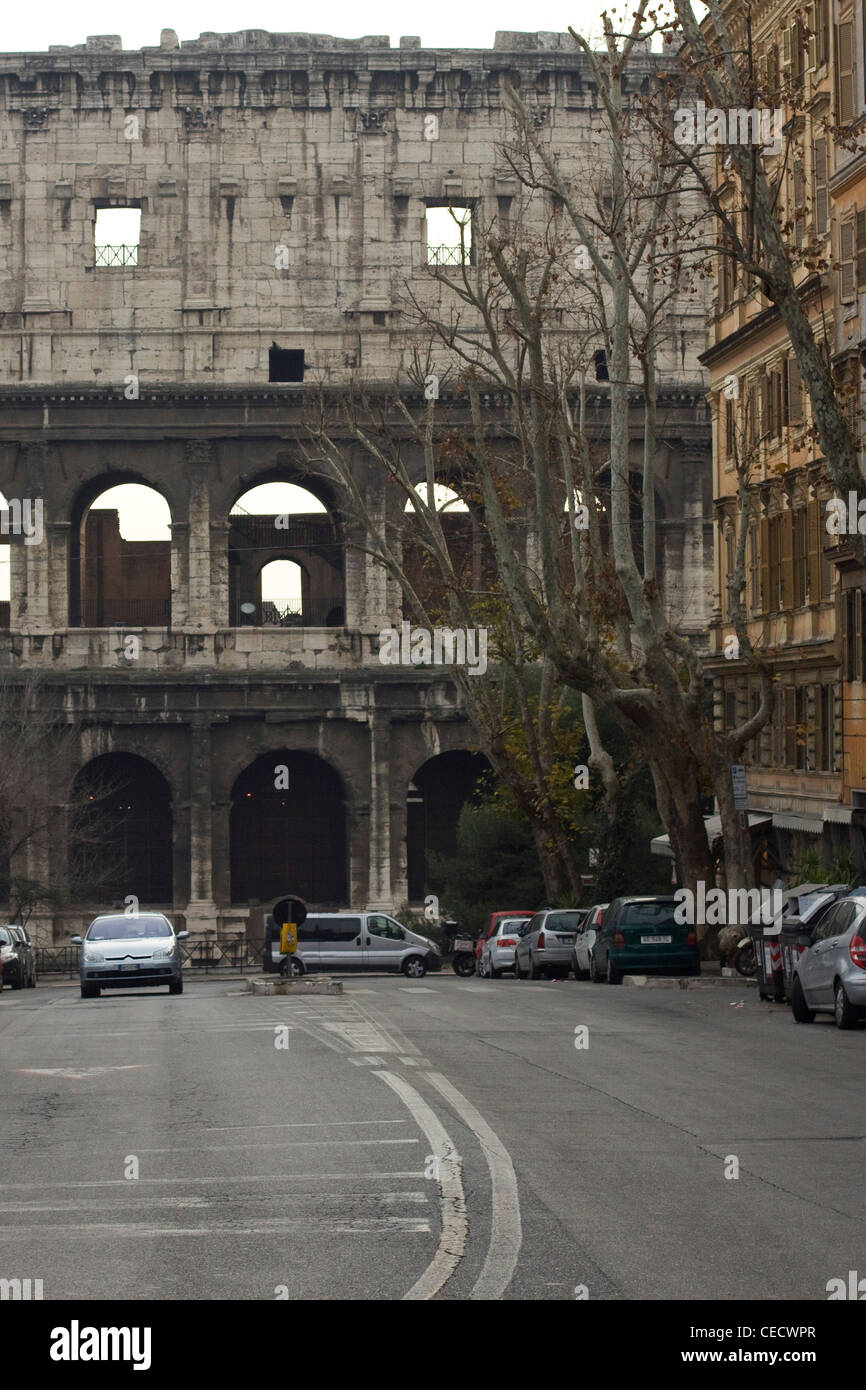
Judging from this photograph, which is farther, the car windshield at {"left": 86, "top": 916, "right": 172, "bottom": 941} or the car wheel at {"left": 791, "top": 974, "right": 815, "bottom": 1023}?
the car windshield at {"left": 86, "top": 916, "right": 172, "bottom": 941}

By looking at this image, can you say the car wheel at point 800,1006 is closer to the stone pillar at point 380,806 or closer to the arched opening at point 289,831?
the stone pillar at point 380,806

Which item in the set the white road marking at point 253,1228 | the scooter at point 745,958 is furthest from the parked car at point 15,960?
the white road marking at point 253,1228

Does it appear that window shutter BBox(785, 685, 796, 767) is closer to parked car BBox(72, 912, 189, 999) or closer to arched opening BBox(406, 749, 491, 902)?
parked car BBox(72, 912, 189, 999)

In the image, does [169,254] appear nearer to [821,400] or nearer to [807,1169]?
[821,400]

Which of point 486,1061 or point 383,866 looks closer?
point 486,1061

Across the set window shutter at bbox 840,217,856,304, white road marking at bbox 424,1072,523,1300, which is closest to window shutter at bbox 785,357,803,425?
window shutter at bbox 840,217,856,304

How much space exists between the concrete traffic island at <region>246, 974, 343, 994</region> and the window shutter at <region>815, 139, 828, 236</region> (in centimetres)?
1648

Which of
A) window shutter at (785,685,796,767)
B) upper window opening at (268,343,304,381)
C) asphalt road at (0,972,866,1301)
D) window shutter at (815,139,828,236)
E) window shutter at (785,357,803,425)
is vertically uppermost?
upper window opening at (268,343,304,381)

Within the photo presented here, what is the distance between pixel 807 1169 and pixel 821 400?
12944 mm

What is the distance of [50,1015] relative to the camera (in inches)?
1081

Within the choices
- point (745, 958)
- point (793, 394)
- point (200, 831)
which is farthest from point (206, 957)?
point (745, 958)

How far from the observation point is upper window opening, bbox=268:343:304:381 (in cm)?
5703

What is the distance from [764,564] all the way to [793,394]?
4170 millimetres
